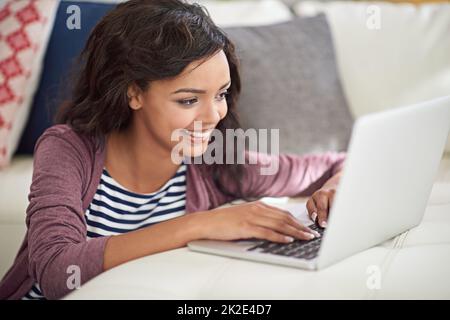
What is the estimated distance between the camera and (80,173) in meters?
1.44

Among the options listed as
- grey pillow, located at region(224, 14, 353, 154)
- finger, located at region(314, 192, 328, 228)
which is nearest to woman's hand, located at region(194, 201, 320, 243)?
finger, located at region(314, 192, 328, 228)

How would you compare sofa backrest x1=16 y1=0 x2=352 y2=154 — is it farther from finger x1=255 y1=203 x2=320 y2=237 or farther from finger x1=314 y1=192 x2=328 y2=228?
finger x1=255 y1=203 x2=320 y2=237

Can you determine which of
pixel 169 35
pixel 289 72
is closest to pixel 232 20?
pixel 289 72

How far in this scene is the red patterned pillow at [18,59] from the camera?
2.00 m

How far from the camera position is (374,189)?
1070 millimetres

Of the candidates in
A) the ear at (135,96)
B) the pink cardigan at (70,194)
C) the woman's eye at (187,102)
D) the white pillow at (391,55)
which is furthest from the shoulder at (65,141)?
the white pillow at (391,55)

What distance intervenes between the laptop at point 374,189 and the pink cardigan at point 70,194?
0.68 feet

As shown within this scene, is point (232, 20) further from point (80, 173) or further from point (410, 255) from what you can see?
point (410, 255)

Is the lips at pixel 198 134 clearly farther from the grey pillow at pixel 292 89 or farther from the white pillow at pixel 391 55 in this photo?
the white pillow at pixel 391 55

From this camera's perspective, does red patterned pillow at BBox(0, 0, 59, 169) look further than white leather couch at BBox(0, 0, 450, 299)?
Yes

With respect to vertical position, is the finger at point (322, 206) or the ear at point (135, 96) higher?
the ear at point (135, 96)

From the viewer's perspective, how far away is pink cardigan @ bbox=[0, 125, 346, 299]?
1205 millimetres

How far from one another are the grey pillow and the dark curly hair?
0.39 metres

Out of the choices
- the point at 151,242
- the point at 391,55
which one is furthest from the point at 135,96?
the point at 391,55
